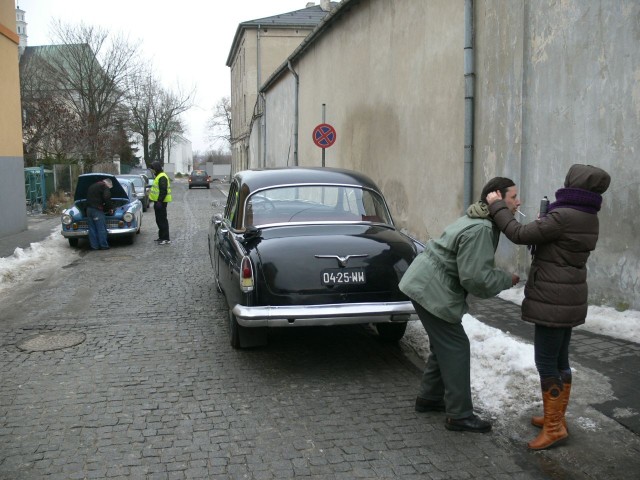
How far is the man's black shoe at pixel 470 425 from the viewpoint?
4.23m

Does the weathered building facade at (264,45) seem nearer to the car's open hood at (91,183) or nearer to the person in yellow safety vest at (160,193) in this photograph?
the car's open hood at (91,183)

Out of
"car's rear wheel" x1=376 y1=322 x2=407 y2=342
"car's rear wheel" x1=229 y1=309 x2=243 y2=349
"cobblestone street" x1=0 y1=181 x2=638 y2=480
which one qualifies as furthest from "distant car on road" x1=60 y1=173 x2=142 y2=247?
"car's rear wheel" x1=376 y1=322 x2=407 y2=342

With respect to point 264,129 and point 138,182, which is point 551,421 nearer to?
point 138,182

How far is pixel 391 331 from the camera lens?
635 centimetres

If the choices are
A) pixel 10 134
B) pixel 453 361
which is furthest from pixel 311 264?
pixel 10 134

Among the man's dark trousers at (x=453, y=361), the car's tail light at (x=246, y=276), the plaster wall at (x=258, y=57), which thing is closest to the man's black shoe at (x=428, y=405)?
the man's dark trousers at (x=453, y=361)

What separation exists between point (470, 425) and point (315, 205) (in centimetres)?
316

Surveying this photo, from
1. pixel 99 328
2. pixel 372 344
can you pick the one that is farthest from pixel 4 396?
pixel 372 344

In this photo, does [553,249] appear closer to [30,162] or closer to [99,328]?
[99,328]

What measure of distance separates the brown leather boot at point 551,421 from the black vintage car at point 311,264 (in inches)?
67.8

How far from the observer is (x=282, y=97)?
30.1 metres

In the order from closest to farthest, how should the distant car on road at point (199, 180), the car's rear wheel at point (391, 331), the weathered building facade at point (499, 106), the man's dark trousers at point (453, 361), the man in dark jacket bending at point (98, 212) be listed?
the man's dark trousers at point (453, 361) < the car's rear wheel at point (391, 331) < the weathered building facade at point (499, 106) < the man in dark jacket bending at point (98, 212) < the distant car on road at point (199, 180)

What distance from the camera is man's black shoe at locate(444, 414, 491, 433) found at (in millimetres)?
4230

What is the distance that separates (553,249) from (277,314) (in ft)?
7.76
